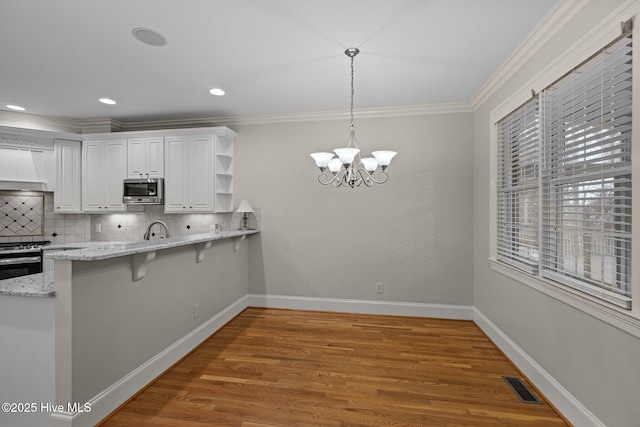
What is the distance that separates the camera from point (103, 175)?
428 centimetres

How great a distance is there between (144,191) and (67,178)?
4.07ft

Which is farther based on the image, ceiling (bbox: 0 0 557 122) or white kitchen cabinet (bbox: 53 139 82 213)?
white kitchen cabinet (bbox: 53 139 82 213)

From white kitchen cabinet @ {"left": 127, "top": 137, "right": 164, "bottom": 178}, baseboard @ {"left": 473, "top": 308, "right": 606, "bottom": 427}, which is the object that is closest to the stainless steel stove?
white kitchen cabinet @ {"left": 127, "top": 137, "right": 164, "bottom": 178}

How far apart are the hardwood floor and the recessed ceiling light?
8.85 ft

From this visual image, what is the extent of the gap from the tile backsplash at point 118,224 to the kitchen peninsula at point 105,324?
1411 mm

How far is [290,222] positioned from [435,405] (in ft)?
8.76

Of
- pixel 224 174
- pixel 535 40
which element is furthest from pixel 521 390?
pixel 224 174

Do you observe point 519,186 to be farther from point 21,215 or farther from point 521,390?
point 21,215

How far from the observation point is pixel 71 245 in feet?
13.5

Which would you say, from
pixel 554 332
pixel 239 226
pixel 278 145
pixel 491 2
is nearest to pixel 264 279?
pixel 239 226

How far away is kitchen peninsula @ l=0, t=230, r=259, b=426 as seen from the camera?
1.71m

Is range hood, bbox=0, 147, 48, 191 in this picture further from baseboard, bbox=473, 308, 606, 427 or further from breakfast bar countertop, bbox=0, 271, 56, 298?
baseboard, bbox=473, 308, 606, 427

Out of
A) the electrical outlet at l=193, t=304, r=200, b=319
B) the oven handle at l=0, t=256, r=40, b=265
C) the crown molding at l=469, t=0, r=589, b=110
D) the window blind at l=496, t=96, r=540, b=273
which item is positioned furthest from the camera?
the oven handle at l=0, t=256, r=40, b=265

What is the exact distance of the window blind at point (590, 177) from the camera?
4.99 ft
